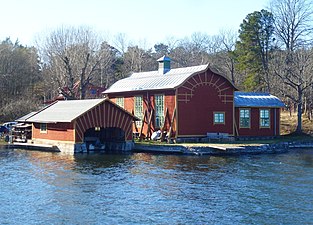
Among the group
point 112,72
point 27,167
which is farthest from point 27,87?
point 27,167

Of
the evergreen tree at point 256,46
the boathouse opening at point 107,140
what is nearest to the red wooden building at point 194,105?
the boathouse opening at point 107,140

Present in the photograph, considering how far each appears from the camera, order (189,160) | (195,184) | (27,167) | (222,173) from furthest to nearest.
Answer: (189,160)
(27,167)
(222,173)
(195,184)

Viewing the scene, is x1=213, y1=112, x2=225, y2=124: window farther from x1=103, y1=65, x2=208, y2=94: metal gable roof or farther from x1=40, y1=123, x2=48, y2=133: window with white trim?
x1=40, y1=123, x2=48, y2=133: window with white trim

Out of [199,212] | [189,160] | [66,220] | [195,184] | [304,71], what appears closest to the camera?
[66,220]

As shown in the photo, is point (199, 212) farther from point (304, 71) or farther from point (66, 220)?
point (304, 71)

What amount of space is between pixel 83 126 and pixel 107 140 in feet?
14.6

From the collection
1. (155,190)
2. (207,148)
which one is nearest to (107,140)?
(207,148)

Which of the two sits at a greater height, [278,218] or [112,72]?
[112,72]

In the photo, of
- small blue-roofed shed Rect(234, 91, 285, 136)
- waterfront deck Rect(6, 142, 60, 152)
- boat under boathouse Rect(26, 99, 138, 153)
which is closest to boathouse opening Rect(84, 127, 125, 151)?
boat under boathouse Rect(26, 99, 138, 153)

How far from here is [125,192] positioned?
67.2ft

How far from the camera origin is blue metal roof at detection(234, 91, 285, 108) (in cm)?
4278

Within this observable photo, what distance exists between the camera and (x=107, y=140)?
38812mm

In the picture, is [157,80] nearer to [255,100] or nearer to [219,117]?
[219,117]

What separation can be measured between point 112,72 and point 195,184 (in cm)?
5417
